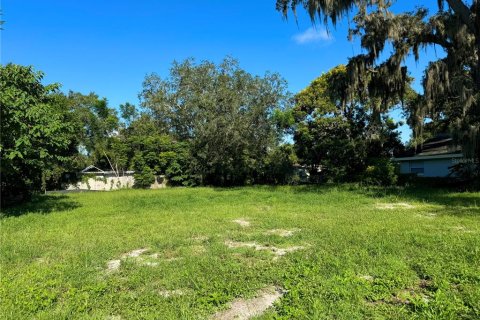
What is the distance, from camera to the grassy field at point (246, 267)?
2988mm

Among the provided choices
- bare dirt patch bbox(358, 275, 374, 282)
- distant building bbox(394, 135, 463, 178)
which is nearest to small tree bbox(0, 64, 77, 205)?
bare dirt patch bbox(358, 275, 374, 282)

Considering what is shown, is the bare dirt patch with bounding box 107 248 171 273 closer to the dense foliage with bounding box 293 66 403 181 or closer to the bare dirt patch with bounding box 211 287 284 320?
the bare dirt patch with bounding box 211 287 284 320

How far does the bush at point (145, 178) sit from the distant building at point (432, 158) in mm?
15923

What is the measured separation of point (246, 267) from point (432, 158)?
62.0 feet

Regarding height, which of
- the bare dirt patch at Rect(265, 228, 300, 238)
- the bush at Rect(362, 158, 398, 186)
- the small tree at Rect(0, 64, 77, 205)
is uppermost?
the small tree at Rect(0, 64, 77, 205)

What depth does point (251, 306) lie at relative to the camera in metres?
3.08

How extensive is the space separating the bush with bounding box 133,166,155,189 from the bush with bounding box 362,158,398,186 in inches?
538

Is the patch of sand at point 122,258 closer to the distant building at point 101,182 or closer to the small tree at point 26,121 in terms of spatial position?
the small tree at point 26,121

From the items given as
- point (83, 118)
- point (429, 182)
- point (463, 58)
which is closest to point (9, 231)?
point (463, 58)

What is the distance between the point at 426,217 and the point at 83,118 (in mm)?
32431

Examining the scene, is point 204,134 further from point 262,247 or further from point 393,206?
point 262,247

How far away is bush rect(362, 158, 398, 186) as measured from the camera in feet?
54.3

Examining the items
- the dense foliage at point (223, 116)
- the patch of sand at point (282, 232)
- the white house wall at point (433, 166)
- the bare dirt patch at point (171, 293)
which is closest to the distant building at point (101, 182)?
the dense foliage at point (223, 116)

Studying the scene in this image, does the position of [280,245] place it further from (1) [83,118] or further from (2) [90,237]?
(1) [83,118]
